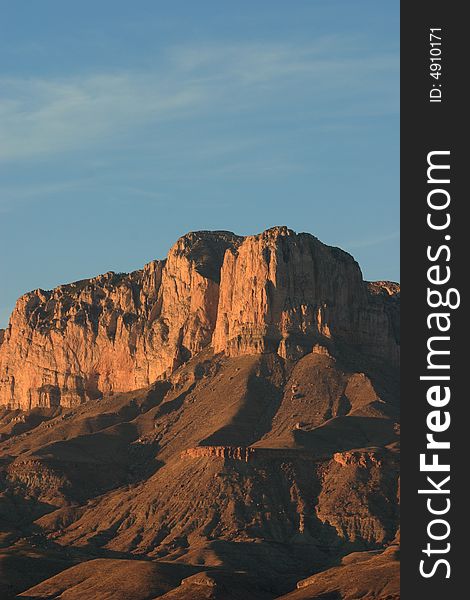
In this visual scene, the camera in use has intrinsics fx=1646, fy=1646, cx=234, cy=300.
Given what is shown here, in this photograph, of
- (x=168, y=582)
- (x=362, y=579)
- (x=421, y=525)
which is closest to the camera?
(x=421, y=525)

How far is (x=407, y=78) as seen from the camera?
56.8 m

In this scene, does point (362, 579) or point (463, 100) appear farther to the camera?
point (362, 579)

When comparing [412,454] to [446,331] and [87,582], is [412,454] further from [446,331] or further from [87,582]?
[87,582]

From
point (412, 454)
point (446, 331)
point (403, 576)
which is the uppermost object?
point (446, 331)

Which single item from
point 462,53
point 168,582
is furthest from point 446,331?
point 168,582

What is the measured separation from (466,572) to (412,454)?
4.25 meters

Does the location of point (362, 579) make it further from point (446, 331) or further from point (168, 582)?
point (446, 331)

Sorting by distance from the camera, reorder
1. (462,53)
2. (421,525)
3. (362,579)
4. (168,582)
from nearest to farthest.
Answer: (421,525)
(462,53)
(362,579)
(168,582)

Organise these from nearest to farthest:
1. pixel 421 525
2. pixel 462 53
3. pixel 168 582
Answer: pixel 421 525 < pixel 462 53 < pixel 168 582

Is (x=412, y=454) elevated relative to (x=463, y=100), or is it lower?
lower

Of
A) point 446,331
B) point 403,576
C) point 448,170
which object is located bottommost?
point 403,576

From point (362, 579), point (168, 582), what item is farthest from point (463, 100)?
point (168, 582)

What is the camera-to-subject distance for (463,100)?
2239 inches

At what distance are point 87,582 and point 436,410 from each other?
5795 inches
